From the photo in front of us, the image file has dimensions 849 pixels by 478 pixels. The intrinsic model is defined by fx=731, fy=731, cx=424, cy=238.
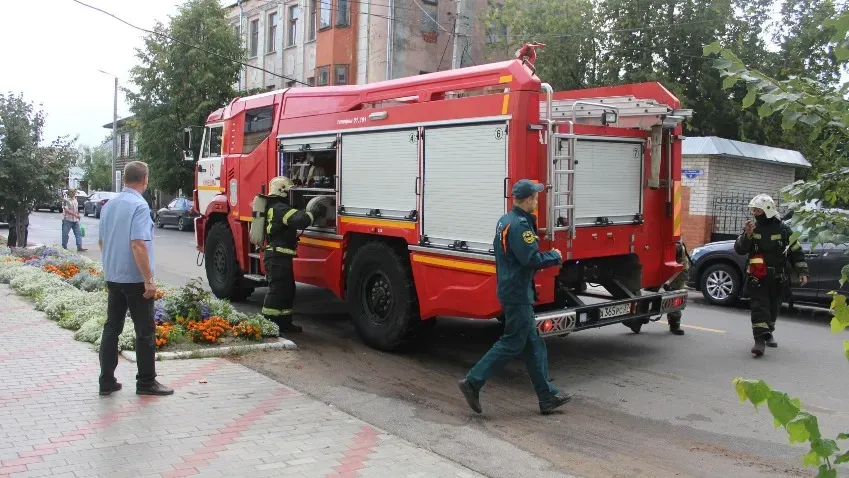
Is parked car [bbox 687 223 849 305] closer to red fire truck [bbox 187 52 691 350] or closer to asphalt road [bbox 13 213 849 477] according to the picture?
asphalt road [bbox 13 213 849 477]

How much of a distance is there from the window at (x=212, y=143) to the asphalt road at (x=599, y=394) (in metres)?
3.21

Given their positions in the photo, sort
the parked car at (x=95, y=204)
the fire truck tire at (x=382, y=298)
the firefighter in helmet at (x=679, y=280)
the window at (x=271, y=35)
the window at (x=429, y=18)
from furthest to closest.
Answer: the parked car at (x=95, y=204), the window at (x=271, y=35), the window at (x=429, y=18), the firefighter in helmet at (x=679, y=280), the fire truck tire at (x=382, y=298)

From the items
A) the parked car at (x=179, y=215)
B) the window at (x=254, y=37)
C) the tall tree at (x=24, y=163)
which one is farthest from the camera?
the window at (x=254, y=37)

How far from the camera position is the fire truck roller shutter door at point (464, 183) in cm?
660

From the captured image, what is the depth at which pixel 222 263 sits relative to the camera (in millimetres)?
11102

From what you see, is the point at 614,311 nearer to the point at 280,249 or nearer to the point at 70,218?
the point at 280,249

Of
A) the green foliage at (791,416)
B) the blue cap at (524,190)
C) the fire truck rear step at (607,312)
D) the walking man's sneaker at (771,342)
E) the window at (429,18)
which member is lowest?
the walking man's sneaker at (771,342)

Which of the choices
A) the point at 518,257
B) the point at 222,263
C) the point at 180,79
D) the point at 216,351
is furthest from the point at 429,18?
the point at 518,257

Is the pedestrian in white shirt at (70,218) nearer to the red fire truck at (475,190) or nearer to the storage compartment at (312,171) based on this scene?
the storage compartment at (312,171)

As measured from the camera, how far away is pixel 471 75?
23.0 feet

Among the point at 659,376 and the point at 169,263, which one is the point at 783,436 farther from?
the point at 169,263

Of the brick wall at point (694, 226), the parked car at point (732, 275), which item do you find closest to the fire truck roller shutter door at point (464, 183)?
the parked car at point (732, 275)

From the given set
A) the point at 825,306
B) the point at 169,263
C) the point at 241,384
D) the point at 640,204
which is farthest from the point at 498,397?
the point at 169,263

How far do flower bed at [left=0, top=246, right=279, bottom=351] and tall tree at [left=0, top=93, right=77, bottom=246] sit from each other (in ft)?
19.9
